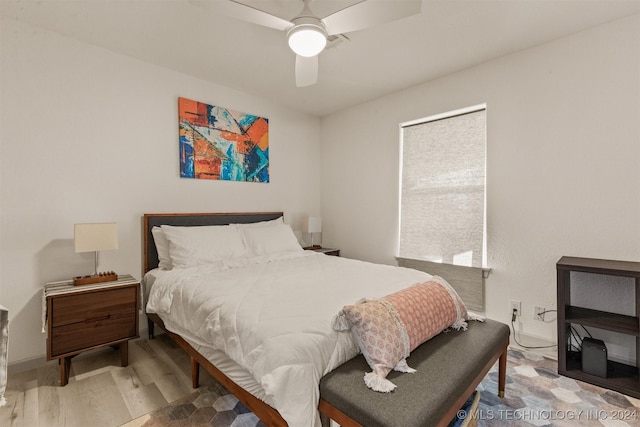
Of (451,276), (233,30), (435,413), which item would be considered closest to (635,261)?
(451,276)

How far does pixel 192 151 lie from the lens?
3.15 meters

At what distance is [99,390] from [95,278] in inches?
30.5

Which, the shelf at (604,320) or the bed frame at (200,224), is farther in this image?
the shelf at (604,320)

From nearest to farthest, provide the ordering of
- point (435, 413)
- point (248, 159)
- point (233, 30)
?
point (435, 413), point (233, 30), point (248, 159)

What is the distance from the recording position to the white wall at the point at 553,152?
87.4 inches

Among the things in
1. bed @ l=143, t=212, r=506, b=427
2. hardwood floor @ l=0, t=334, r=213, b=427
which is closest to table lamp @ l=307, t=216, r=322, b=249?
bed @ l=143, t=212, r=506, b=427

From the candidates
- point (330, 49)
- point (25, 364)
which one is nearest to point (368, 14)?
point (330, 49)

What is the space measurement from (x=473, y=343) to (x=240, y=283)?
1.45 metres

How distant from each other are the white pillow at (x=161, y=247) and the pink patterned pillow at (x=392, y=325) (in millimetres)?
1887

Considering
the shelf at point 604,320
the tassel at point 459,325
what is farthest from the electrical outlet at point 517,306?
the tassel at point 459,325

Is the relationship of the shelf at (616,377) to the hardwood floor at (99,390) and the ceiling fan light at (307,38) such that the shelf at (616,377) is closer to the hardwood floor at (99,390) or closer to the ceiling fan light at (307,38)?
the hardwood floor at (99,390)

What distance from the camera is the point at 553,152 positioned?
2504 mm

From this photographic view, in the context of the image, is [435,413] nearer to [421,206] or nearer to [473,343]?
[473,343]

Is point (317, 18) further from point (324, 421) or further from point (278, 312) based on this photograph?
point (324, 421)
